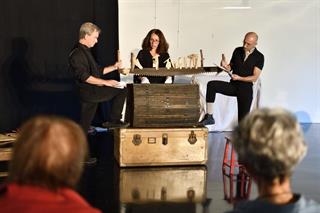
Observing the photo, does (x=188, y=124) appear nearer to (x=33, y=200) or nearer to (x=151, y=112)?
(x=151, y=112)

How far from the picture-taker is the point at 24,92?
6848 millimetres

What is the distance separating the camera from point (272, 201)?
1528 mm

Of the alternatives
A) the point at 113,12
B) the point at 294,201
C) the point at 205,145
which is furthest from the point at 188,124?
the point at 294,201

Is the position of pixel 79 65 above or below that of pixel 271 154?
above

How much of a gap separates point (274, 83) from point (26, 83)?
3.42m

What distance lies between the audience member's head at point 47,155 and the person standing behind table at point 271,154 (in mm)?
460

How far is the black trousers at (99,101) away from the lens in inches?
201

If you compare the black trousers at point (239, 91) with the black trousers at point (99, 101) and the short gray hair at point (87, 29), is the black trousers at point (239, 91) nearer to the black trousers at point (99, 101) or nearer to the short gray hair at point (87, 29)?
the black trousers at point (99, 101)

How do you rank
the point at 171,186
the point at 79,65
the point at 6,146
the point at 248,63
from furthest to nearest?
the point at 248,63, the point at 79,65, the point at 6,146, the point at 171,186

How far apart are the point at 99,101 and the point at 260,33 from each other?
131 inches

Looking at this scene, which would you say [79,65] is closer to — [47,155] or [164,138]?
[164,138]

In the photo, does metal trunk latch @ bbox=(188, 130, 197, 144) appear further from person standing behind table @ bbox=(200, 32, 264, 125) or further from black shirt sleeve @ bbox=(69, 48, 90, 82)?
black shirt sleeve @ bbox=(69, 48, 90, 82)

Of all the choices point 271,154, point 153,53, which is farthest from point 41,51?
point 271,154

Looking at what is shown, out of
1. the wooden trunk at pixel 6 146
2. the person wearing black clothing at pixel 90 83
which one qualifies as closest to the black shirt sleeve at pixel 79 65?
the person wearing black clothing at pixel 90 83
